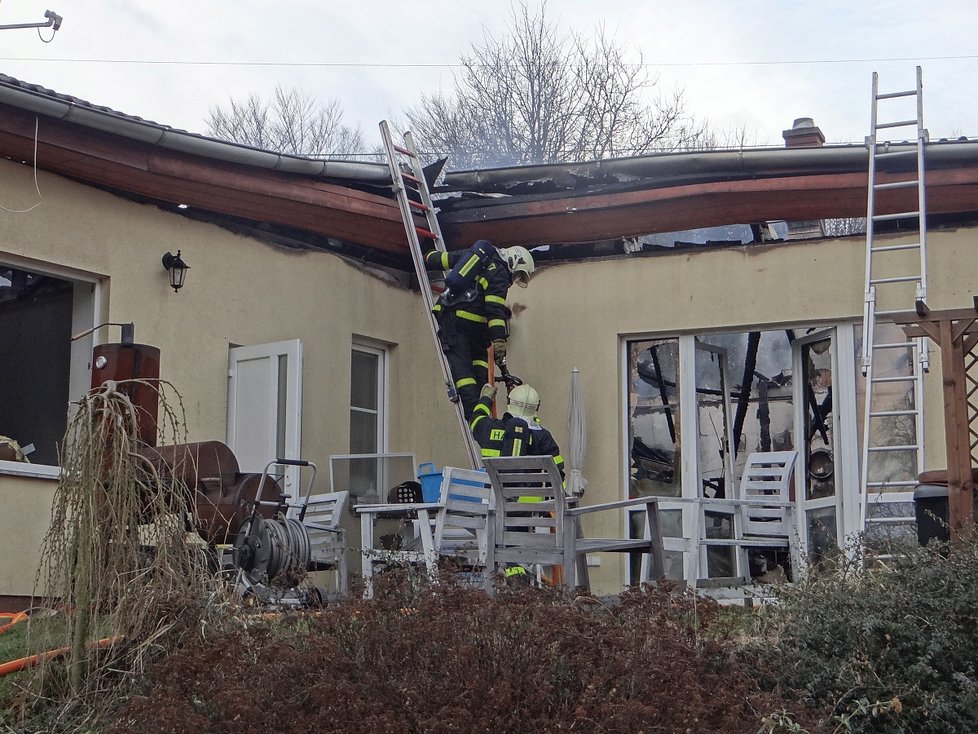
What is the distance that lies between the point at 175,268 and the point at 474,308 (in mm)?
2219

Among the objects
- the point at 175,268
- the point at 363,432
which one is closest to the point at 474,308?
the point at 363,432

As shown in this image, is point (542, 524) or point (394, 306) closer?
point (542, 524)

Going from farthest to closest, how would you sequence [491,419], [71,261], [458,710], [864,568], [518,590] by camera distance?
[491,419] < [71,261] < [864,568] < [518,590] < [458,710]

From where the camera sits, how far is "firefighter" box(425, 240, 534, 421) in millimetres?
9102

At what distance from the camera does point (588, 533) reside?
31.9 ft

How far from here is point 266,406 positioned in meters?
8.76

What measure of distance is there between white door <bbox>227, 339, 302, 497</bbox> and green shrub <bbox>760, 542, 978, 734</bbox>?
4703 mm

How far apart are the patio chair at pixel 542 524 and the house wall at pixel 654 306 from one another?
3.06 metres

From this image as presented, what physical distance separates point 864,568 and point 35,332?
23.2 ft

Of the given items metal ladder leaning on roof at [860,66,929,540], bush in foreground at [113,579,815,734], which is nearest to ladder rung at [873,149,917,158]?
metal ladder leaning on roof at [860,66,929,540]

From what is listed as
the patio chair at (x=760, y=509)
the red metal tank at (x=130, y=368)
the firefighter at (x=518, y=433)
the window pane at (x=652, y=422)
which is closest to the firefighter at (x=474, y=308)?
the firefighter at (x=518, y=433)

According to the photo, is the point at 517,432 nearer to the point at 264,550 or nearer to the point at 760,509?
the point at 760,509

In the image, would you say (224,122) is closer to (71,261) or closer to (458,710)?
(71,261)

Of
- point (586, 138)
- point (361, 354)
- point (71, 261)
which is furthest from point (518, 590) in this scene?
point (586, 138)
